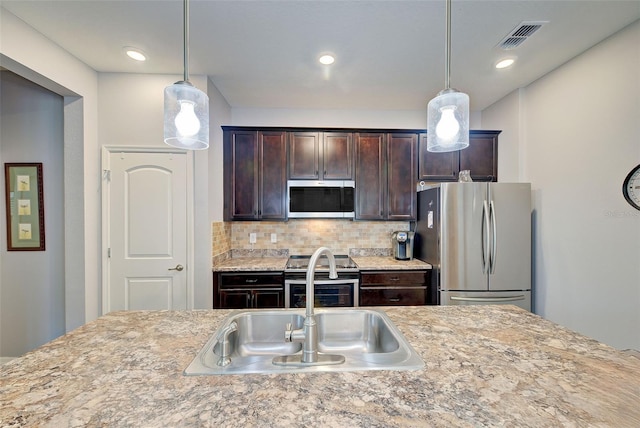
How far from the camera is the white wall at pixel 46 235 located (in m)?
2.56

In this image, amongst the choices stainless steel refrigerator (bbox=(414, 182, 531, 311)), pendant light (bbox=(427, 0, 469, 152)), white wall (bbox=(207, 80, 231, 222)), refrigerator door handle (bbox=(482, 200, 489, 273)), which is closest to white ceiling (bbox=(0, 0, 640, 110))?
white wall (bbox=(207, 80, 231, 222))

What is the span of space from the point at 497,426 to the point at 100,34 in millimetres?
3076

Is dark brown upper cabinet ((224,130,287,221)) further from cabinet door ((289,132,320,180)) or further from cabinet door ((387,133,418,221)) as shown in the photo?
cabinet door ((387,133,418,221))

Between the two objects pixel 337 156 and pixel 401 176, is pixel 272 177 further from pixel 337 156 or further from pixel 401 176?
pixel 401 176

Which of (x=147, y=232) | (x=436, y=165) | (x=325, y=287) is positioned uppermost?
(x=436, y=165)

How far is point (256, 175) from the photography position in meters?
3.12

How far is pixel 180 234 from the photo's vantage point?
8.48 ft

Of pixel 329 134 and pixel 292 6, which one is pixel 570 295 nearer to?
pixel 329 134

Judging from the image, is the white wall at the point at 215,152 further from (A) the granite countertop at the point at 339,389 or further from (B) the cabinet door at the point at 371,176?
(A) the granite countertop at the point at 339,389

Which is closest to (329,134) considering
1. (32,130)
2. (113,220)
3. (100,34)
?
(100,34)

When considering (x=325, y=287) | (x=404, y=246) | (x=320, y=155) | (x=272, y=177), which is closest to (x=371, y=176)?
(x=320, y=155)

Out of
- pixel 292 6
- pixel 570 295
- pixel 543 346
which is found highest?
pixel 292 6

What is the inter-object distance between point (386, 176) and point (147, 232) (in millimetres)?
2570

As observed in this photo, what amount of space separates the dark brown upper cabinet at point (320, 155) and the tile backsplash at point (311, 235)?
63 cm
